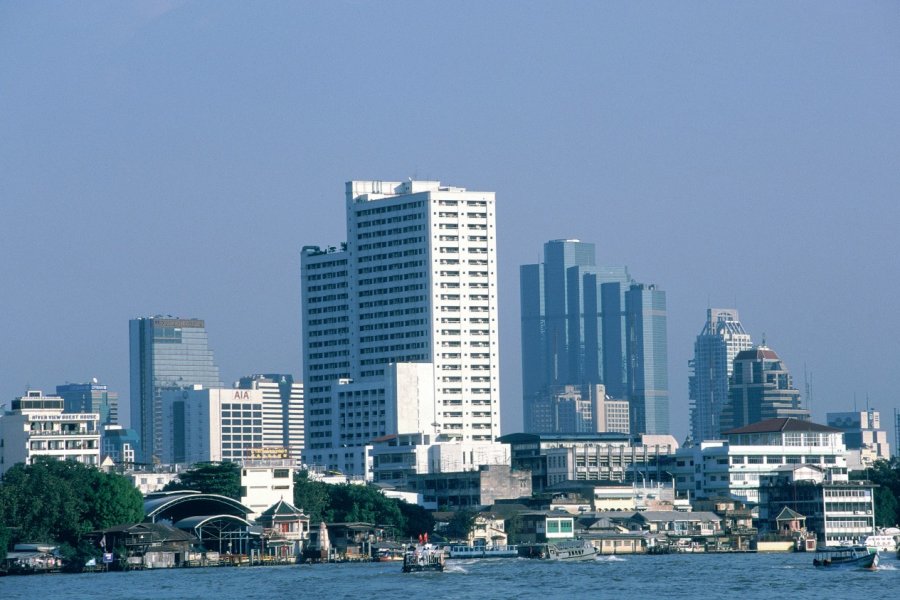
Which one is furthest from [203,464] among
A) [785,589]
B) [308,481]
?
[785,589]

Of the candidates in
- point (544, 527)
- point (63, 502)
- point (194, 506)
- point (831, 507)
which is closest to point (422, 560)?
point (63, 502)

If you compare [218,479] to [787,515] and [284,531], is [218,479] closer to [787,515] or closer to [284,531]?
[284,531]

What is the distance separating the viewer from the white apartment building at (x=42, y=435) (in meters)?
176

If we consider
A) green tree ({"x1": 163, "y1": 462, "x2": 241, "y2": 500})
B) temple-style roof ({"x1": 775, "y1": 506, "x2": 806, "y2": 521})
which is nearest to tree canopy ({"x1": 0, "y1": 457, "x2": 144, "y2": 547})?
green tree ({"x1": 163, "y1": 462, "x2": 241, "y2": 500})

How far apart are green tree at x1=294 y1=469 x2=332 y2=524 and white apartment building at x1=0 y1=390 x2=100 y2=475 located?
20.0m

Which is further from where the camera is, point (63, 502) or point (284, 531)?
point (284, 531)

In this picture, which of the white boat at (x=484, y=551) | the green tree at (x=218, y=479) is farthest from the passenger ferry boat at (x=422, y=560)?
the green tree at (x=218, y=479)

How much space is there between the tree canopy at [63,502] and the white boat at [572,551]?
33189mm

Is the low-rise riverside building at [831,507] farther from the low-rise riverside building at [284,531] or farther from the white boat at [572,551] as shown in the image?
the low-rise riverside building at [284,531]

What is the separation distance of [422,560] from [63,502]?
1163 inches

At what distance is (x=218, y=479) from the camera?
553 ft

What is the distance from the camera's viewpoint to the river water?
352 feet

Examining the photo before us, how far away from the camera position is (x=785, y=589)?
10975 centimetres

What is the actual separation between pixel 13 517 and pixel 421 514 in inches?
1860
